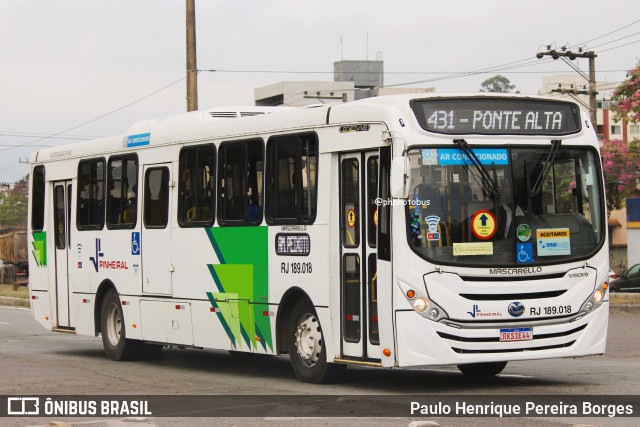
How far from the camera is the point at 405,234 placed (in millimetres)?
12781

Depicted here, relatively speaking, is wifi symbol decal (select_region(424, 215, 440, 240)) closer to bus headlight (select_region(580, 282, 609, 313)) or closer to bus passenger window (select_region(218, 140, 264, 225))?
bus headlight (select_region(580, 282, 609, 313))

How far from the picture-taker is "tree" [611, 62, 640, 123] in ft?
139

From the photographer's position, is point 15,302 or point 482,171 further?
point 15,302

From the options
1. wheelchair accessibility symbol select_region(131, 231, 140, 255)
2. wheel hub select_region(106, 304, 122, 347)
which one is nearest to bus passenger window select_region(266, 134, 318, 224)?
wheelchair accessibility symbol select_region(131, 231, 140, 255)

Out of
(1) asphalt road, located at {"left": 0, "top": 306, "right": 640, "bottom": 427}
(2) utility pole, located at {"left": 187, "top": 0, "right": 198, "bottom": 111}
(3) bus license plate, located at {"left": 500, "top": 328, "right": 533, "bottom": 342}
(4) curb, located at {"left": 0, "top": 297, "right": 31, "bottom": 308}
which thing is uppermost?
(2) utility pole, located at {"left": 187, "top": 0, "right": 198, "bottom": 111}

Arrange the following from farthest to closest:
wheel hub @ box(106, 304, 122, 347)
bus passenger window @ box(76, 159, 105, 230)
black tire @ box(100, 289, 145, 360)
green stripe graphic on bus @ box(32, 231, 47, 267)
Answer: green stripe graphic on bus @ box(32, 231, 47, 267) → bus passenger window @ box(76, 159, 105, 230) → wheel hub @ box(106, 304, 122, 347) → black tire @ box(100, 289, 145, 360)

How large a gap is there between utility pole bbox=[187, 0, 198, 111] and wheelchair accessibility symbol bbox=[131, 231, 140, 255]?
11143 millimetres

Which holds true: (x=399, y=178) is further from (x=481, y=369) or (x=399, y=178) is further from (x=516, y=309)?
(x=481, y=369)

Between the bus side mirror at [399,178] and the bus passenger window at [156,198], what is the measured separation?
5.59 meters

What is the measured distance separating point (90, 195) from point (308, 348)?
6.67 metres

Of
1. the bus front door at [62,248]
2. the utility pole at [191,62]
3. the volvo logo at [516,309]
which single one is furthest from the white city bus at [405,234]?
the utility pole at [191,62]

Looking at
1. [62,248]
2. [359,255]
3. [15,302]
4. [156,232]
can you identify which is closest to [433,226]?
[359,255]

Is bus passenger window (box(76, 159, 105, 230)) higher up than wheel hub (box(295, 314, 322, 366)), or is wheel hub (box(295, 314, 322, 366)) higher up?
bus passenger window (box(76, 159, 105, 230))

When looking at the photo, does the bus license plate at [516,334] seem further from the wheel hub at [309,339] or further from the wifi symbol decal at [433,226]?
the wheel hub at [309,339]
